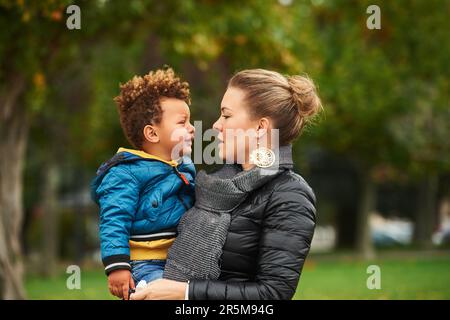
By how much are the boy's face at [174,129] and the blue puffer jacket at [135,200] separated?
0.08m

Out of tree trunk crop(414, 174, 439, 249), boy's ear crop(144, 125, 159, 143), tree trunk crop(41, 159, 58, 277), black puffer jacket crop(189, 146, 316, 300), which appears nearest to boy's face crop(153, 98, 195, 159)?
boy's ear crop(144, 125, 159, 143)

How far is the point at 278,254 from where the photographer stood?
3.21m

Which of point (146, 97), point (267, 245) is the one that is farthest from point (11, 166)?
point (267, 245)

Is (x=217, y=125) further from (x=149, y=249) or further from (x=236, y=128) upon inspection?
(x=149, y=249)

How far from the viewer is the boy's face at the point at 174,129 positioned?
143 inches

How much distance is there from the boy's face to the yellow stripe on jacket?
44 cm

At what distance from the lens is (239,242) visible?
3289 millimetres

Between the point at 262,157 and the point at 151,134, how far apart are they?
0.60 metres

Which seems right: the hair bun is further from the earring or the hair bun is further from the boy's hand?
the boy's hand

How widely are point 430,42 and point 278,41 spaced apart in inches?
463

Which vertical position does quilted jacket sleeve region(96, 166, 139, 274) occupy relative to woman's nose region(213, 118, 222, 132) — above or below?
below

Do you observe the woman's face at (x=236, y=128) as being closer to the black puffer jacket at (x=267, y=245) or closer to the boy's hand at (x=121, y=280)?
the black puffer jacket at (x=267, y=245)

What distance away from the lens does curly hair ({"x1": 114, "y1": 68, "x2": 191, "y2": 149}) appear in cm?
366

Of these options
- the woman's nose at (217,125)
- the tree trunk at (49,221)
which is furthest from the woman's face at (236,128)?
the tree trunk at (49,221)
